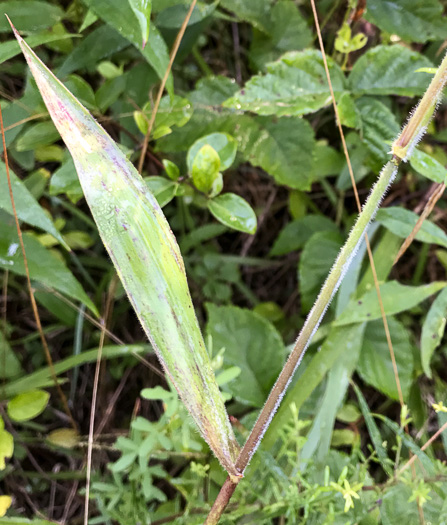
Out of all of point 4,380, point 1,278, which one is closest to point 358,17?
point 1,278

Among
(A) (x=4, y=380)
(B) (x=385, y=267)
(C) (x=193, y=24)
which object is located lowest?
(A) (x=4, y=380)

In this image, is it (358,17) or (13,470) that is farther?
(13,470)

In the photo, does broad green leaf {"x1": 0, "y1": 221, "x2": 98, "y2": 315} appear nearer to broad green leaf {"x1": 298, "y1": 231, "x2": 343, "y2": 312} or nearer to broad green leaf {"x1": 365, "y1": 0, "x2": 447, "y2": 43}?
broad green leaf {"x1": 298, "y1": 231, "x2": 343, "y2": 312}

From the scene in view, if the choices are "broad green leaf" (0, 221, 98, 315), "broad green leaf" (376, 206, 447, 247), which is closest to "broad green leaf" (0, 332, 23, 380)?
"broad green leaf" (0, 221, 98, 315)

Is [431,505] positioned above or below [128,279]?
below

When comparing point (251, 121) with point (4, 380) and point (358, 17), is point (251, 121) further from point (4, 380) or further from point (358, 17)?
point (4, 380)
